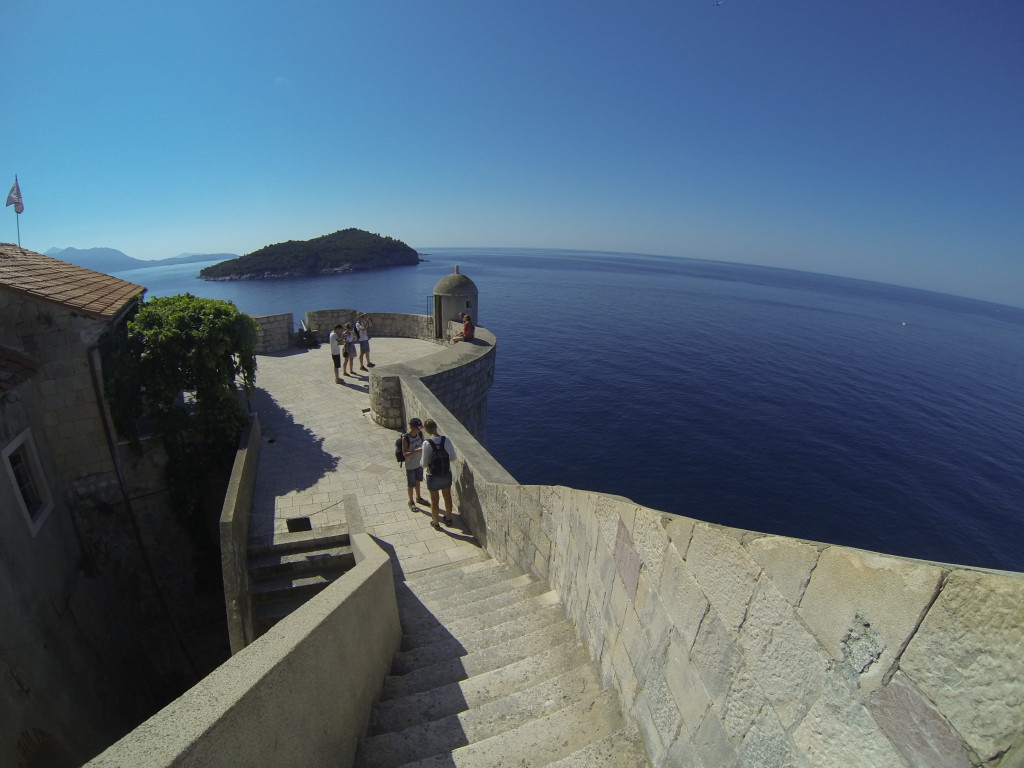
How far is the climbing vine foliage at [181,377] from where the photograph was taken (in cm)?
880

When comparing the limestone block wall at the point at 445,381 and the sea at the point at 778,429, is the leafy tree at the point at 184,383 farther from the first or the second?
the sea at the point at 778,429

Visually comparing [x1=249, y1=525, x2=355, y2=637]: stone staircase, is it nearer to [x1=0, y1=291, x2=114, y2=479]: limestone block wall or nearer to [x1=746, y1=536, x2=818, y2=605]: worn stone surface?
[x1=0, y1=291, x2=114, y2=479]: limestone block wall

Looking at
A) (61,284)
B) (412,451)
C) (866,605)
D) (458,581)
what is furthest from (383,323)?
(866,605)

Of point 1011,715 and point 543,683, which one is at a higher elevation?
point 1011,715

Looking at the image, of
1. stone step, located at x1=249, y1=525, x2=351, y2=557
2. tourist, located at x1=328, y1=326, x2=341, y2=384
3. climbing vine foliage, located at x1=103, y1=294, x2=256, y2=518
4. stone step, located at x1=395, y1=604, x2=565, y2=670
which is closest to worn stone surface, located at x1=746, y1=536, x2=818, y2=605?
stone step, located at x1=395, y1=604, x2=565, y2=670

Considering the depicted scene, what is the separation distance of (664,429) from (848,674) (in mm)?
26507

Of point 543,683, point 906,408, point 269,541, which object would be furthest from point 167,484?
point 906,408

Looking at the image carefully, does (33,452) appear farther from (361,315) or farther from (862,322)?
(862,322)

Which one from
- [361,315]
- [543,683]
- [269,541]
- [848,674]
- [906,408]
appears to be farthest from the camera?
[906,408]

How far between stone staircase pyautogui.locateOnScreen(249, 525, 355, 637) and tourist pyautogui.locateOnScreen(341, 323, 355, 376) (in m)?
8.13

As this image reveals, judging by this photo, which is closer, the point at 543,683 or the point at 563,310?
the point at 543,683

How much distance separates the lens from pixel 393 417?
11.2 meters

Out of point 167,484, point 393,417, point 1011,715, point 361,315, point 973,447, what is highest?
point 1011,715

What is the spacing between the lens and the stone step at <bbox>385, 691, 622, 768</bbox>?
9.73 ft
